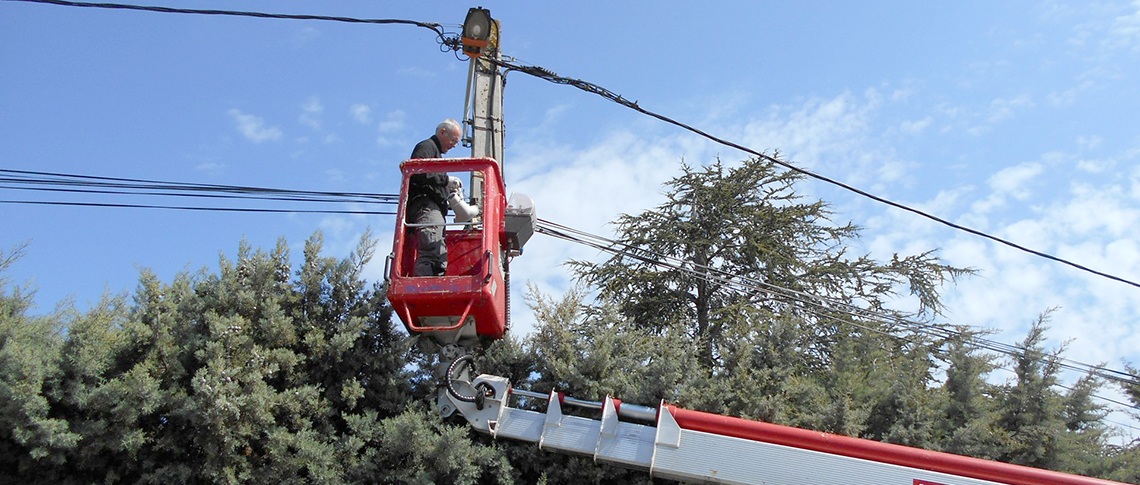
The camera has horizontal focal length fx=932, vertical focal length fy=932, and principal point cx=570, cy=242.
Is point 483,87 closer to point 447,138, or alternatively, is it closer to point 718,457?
point 447,138

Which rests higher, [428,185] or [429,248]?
[428,185]

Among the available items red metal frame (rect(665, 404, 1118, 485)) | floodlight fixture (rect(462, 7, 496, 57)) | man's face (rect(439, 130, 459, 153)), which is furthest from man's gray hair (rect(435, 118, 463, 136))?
red metal frame (rect(665, 404, 1118, 485))

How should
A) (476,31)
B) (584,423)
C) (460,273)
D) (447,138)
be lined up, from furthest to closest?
(476,31)
(447,138)
(460,273)
(584,423)

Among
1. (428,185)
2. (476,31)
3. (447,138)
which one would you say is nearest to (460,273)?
(428,185)

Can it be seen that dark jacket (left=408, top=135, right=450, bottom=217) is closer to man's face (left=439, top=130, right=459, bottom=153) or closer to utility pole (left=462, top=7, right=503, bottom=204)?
man's face (left=439, top=130, right=459, bottom=153)

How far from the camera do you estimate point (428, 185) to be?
8.35 meters

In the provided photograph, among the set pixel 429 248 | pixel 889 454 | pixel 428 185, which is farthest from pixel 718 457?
pixel 428 185

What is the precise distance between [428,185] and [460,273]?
84 cm

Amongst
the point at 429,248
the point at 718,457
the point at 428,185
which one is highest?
the point at 428,185

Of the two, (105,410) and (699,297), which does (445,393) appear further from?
(699,297)

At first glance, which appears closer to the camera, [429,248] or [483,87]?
[429,248]

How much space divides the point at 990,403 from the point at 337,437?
710cm

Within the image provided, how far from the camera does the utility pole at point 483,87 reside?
418 inches

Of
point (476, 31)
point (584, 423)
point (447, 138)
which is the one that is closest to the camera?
point (584, 423)
